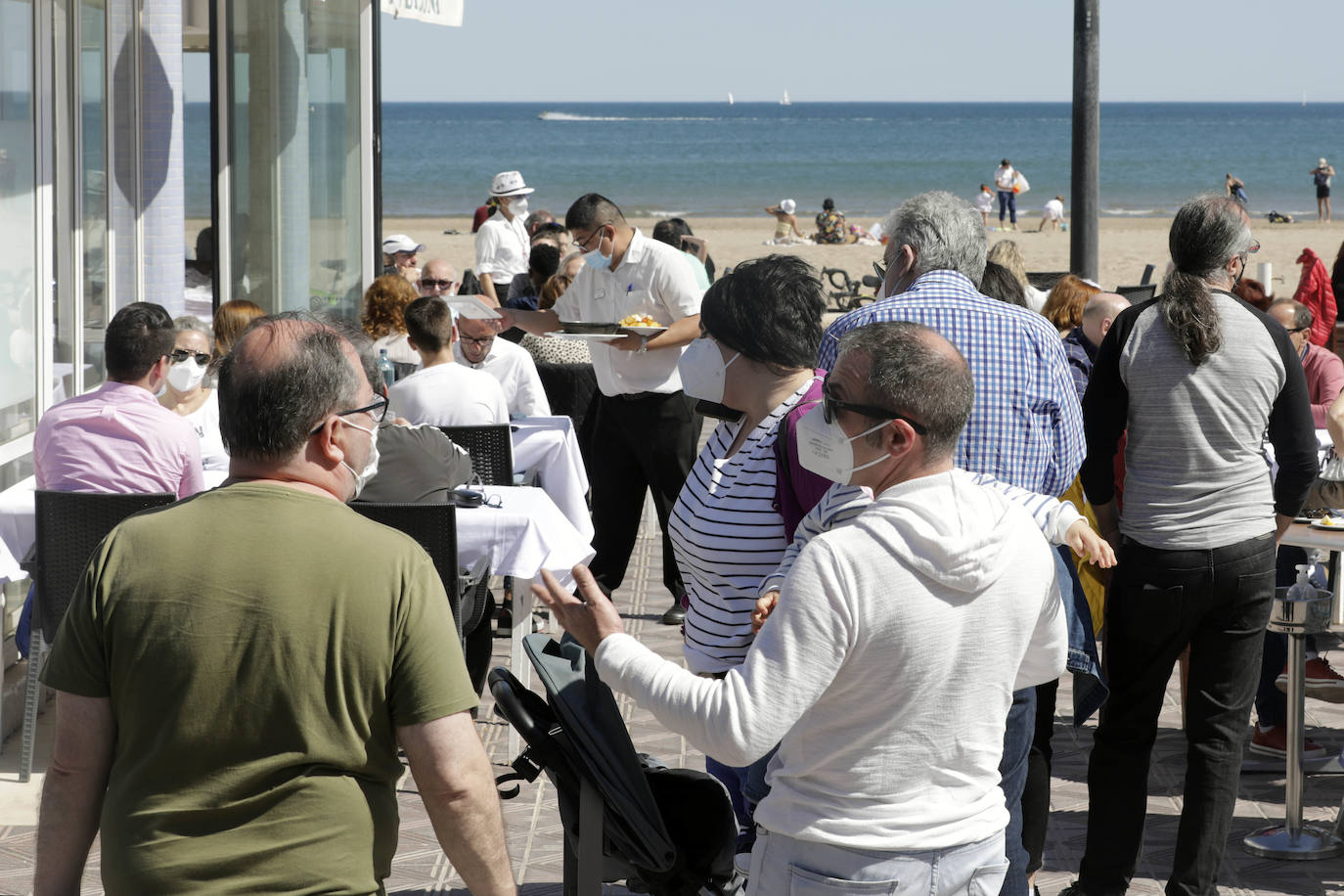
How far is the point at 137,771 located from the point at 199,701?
14 centimetres

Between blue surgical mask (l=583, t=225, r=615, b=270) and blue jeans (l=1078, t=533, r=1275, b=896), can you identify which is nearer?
blue jeans (l=1078, t=533, r=1275, b=896)

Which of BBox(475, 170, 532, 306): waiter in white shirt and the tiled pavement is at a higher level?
BBox(475, 170, 532, 306): waiter in white shirt

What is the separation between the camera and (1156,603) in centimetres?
377

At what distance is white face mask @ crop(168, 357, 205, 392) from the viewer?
19.5ft

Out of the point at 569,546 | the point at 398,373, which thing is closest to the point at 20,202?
the point at 398,373

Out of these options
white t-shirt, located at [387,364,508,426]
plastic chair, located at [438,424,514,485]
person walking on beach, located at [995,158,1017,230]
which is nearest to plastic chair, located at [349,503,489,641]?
plastic chair, located at [438,424,514,485]

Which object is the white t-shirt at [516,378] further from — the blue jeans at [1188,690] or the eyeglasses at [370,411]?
the eyeglasses at [370,411]

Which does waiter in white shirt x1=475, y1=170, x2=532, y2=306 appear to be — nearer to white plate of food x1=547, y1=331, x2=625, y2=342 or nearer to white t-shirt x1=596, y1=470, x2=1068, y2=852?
white plate of food x1=547, y1=331, x2=625, y2=342

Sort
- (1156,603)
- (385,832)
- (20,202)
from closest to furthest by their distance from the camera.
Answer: (385,832) < (1156,603) < (20,202)

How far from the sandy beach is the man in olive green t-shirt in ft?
66.8

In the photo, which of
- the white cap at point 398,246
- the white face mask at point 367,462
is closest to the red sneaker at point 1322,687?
the white face mask at point 367,462

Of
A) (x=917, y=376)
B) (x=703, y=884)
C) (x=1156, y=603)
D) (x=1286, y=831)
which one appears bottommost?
(x=1286, y=831)

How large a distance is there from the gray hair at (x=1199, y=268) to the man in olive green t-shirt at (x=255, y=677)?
224 centimetres

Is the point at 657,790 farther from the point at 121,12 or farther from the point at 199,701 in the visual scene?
the point at 121,12
